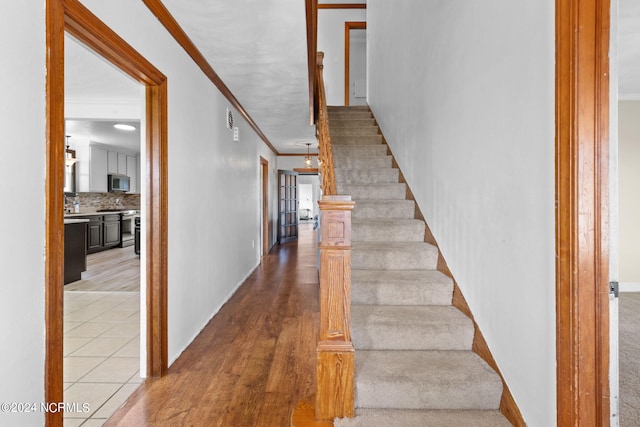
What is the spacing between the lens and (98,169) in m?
7.75

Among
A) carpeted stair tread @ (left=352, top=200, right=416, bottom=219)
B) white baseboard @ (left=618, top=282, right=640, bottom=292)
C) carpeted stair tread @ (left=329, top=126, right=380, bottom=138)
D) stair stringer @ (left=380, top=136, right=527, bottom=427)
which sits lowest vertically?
white baseboard @ (left=618, top=282, right=640, bottom=292)

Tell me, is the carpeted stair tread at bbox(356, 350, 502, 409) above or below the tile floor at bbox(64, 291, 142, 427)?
above

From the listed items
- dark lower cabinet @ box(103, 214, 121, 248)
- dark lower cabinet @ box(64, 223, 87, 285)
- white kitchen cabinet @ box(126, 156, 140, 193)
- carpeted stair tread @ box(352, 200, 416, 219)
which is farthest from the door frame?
white kitchen cabinet @ box(126, 156, 140, 193)

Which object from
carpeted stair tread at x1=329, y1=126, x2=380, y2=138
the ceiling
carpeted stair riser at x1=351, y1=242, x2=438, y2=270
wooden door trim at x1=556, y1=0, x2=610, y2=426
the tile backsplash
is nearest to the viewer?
wooden door trim at x1=556, y1=0, x2=610, y2=426

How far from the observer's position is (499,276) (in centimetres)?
167

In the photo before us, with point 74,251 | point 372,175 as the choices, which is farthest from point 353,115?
point 74,251

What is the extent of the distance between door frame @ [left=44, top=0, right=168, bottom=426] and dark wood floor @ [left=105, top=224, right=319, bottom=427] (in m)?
0.26

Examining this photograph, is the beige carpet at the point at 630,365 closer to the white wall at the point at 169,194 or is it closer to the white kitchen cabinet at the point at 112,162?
the white wall at the point at 169,194

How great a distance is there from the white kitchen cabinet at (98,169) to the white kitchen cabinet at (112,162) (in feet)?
0.31

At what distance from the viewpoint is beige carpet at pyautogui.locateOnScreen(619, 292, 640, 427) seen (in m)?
1.68

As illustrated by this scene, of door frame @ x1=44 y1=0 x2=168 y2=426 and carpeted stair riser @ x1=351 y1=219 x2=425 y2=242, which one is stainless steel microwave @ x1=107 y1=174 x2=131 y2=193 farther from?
carpeted stair riser @ x1=351 y1=219 x2=425 y2=242

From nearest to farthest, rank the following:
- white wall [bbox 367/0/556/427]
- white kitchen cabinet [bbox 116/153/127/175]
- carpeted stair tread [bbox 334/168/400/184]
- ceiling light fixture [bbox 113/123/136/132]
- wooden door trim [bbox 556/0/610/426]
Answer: wooden door trim [bbox 556/0/610/426] < white wall [bbox 367/0/556/427] < carpeted stair tread [bbox 334/168/400/184] < ceiling light fixture [bbox 113/123/136/132] < white kitchen cabinet [bbox 116/153/127/175]

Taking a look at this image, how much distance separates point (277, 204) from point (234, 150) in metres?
4.18
